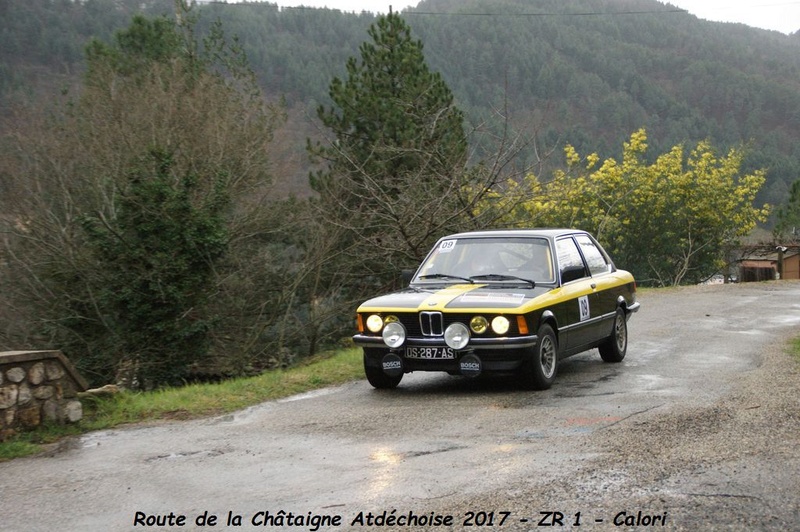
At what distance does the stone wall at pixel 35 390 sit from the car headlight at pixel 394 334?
299 centimetres

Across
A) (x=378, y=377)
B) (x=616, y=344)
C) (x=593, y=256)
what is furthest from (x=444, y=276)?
(x=616, y=344)

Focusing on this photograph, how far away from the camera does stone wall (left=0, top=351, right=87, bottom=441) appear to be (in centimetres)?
794

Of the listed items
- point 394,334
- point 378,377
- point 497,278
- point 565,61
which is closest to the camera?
point 394,334

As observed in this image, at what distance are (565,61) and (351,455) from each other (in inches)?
4748

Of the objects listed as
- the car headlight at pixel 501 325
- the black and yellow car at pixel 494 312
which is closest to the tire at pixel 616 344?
the black and yellow car at pixel 494 312

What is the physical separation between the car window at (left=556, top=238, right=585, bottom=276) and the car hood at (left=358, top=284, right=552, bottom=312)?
63 centimetres

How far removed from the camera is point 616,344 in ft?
39.4

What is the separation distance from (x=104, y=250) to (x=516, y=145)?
786 cm

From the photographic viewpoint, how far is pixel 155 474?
21.7 ft

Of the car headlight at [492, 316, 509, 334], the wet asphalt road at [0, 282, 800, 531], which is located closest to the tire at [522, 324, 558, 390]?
the wet asphalt road at [0, 282, 800, 531]

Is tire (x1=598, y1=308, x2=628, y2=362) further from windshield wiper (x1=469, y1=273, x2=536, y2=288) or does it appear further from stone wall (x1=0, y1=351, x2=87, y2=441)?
stone wall (x1=0, y1=351, x2=87, y2=441)

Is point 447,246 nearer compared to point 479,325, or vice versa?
point 479,325

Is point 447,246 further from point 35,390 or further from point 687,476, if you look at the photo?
point 687,476

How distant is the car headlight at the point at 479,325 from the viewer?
31.1 feet
